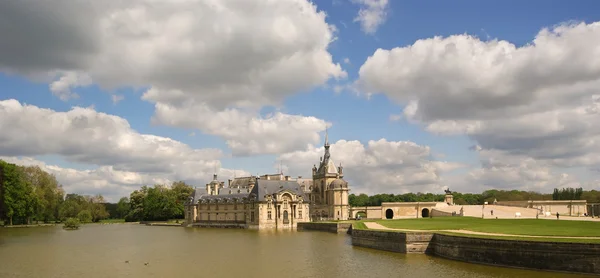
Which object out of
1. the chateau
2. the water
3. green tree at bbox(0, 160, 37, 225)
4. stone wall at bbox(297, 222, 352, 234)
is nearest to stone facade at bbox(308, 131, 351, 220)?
the chateau

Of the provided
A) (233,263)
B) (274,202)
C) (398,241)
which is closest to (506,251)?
(398,241)

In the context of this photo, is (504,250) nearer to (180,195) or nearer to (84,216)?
(180,195)

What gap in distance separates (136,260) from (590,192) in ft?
290

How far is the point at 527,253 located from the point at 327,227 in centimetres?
3850

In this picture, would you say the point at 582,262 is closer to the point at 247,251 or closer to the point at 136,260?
the point at 247,251

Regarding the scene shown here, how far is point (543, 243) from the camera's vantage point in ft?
83.6

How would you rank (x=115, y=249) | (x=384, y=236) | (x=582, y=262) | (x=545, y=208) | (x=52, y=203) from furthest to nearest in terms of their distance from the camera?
(x=52, y=203) < (x=545, y=208) < (x=115, y=249) < (x=384, y=236) < (x=582, y=262)

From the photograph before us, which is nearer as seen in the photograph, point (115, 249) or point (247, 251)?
point (247, 251)

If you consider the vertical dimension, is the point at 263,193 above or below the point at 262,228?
above

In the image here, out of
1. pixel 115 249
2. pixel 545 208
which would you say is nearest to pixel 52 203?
pixel 115 249

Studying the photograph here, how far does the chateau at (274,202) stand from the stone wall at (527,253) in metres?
43.9

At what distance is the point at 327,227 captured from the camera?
63188 millimetres

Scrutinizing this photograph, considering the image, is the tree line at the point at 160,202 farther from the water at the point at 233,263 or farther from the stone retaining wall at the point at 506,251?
the stone retaining wall at the point at 506,251

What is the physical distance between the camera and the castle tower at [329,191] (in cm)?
7850
